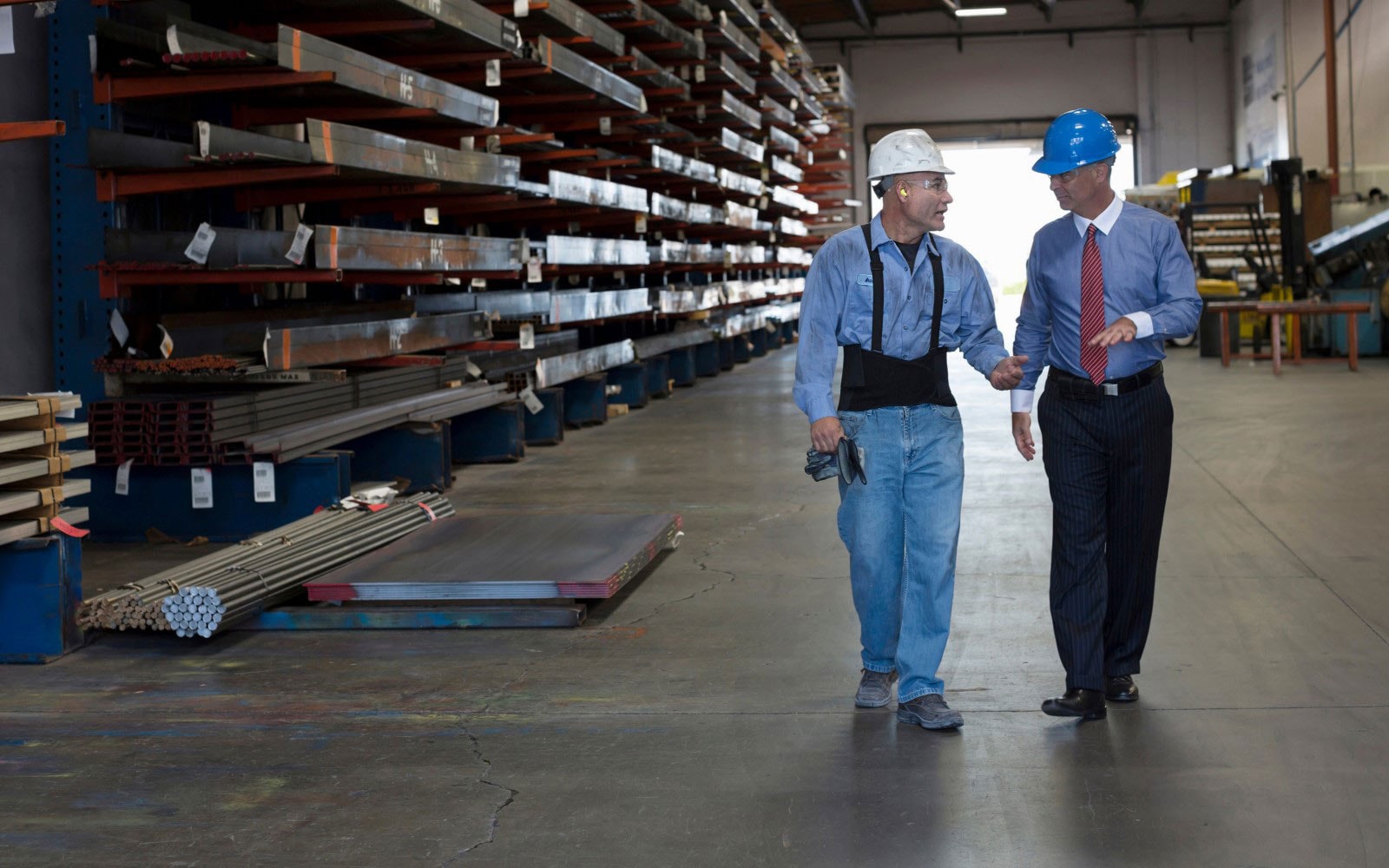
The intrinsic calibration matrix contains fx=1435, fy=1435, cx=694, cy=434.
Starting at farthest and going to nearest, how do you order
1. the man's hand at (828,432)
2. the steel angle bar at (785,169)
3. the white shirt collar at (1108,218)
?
1. the steel angle bar at (785,169)
2. the white shirt collar at (1108,218)
3. the man's hand at (828,432)

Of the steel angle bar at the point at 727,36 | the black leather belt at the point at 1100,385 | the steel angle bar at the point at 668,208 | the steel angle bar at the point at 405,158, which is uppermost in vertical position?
the steel angle bar at the point at 727,36

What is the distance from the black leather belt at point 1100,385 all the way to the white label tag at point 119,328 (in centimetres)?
459

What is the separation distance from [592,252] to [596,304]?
480 mm

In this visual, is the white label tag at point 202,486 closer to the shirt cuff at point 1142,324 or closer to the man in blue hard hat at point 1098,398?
the man in blue hard hat at point 1098,398

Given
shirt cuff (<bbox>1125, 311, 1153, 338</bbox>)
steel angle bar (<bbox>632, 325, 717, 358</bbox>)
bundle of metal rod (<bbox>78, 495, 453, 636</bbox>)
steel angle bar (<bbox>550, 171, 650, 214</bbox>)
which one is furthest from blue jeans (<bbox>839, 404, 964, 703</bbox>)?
steel angle bar (<bbox>632, 325, 717, 358</bbox>)

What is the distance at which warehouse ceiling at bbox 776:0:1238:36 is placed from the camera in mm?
29328

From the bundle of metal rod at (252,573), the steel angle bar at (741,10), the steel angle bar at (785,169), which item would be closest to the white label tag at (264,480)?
the bundle of metal rod at (252,573)

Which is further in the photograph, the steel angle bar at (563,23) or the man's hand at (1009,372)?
the steel angle bar at (563,23)

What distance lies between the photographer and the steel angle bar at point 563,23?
927cm

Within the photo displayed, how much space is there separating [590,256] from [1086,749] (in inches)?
333

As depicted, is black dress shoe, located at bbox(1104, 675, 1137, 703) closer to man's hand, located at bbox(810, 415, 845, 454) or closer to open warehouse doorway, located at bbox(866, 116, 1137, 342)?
man's hand, located at bbox(810, 415, 845, 454)

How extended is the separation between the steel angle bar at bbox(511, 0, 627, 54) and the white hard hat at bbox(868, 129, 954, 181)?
18.8ft

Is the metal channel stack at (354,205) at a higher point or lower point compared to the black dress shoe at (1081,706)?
higher

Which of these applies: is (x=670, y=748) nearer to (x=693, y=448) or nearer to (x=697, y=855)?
(x=697, y=855)
